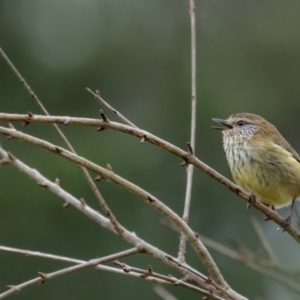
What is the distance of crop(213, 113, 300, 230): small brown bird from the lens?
246 inches

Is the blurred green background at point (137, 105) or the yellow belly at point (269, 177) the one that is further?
the blurred green background at point (137, 105)

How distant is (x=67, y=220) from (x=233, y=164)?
25.8 ft

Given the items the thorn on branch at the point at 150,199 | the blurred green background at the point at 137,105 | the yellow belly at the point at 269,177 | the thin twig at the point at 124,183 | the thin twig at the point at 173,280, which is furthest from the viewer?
the blurred green background at the point at 137,105

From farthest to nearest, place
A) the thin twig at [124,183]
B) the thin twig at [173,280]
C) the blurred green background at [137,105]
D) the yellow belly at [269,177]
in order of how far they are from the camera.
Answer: the blurred green background at [137,105] < the yellow belly at [269,177] < the thin twig at [124,183] < the thin twig at [173,280]

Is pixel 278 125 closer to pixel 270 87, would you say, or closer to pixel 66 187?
pixel 270 87

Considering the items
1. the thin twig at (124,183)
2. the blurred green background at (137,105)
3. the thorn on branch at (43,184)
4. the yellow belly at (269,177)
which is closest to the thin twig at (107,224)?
the thorn on branch at (43,184)

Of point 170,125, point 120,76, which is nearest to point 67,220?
point 170,125

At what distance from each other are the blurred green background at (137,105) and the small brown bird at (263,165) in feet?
12.3

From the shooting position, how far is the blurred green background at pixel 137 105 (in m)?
13.1

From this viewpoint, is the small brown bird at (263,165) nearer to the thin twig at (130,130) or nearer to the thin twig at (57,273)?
the thin twig at (130,130)

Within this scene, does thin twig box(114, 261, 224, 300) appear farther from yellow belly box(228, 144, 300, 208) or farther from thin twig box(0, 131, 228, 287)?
yellow belly box(228, 144, 300, 208)

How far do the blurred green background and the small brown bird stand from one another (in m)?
3.74

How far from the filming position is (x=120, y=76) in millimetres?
16656

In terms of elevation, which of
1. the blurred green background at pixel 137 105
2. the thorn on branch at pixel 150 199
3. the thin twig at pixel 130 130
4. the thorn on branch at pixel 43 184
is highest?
the thin twig at pixel 130 130
